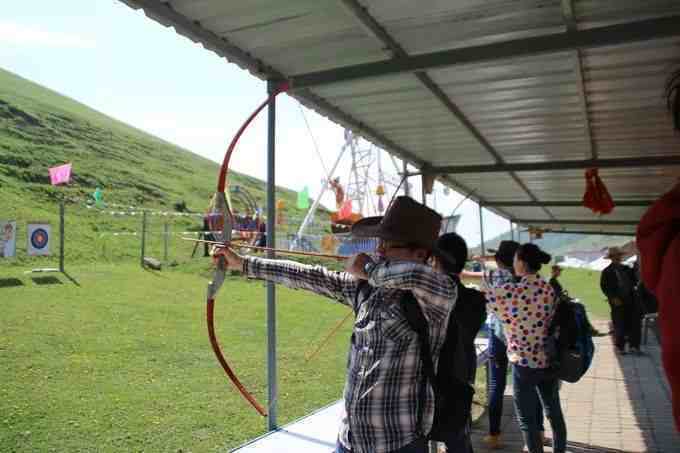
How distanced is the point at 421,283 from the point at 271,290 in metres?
1.91

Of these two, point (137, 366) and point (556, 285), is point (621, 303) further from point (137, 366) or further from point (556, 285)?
point (137, 366)

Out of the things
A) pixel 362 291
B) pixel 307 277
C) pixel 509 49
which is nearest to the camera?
pixel 362 291

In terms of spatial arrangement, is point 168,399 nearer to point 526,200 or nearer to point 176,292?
point 176,292

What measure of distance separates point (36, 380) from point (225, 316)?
4.47 meters

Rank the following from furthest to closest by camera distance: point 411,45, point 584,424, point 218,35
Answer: point 584,424, point 411,45, point 218,35

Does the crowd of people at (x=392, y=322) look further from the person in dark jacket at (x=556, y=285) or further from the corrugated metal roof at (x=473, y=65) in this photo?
the person in dark jacket at (x=556, y=285)

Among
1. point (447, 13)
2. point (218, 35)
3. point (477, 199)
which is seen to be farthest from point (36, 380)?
point (477, 199)

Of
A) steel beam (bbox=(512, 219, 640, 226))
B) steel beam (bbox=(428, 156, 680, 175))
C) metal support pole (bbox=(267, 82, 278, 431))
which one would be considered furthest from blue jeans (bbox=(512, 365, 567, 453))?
steel beam (bbox=(512, 219, 640, 226))

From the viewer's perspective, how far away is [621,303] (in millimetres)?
7496

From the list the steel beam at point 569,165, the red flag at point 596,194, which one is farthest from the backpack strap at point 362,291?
the red flag at point 596,194

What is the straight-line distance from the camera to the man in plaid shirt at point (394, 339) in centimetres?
155

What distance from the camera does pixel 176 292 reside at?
11273mm

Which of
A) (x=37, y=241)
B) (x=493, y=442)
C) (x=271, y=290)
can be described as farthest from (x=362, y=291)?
(x=37, y=241)

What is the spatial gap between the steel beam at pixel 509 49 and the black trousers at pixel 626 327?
600 cm
